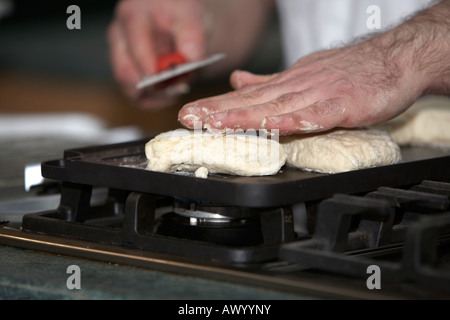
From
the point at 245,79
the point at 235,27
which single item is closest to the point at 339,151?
the point at 245,79

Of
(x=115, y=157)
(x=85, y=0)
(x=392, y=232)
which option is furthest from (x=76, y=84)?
(x=392, y=232)

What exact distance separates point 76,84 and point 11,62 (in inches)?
23.4

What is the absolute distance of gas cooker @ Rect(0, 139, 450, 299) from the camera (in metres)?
0.76

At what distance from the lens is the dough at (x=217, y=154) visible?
3.09ft

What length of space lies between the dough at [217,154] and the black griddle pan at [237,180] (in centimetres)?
2

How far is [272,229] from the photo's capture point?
0.89 m

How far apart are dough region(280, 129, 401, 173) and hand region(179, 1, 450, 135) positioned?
0.11 feet

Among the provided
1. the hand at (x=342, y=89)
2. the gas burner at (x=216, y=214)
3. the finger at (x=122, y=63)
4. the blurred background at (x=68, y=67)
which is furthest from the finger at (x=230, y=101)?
the blurred background at (x=68, y=67)

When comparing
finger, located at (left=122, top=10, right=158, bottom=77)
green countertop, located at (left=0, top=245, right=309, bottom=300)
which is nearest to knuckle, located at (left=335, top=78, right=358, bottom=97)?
green countertop, located at (left=0, top=245, right=309, bottom=300)

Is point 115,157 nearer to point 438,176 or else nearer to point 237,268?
point 237,268

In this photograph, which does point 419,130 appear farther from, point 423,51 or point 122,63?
point 122,63

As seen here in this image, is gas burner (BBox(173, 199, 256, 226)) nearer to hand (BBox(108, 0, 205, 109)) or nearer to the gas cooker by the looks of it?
the gas cooker

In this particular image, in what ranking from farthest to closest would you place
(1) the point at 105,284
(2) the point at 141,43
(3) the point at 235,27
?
1. (3) the point at 235,27
2. (2) the point at 141,43
3. (1) the point at 105,284

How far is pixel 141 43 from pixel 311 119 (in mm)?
939
